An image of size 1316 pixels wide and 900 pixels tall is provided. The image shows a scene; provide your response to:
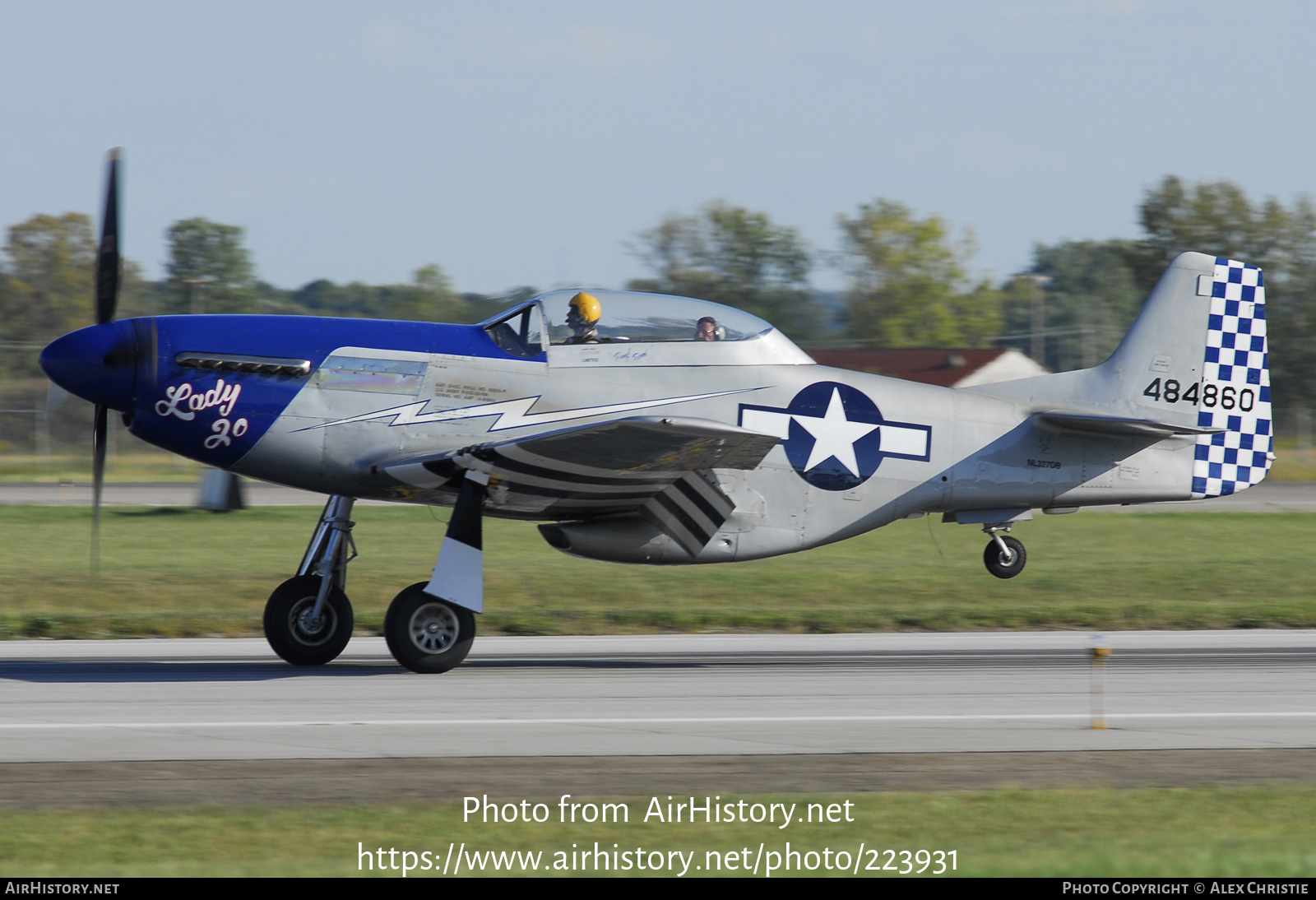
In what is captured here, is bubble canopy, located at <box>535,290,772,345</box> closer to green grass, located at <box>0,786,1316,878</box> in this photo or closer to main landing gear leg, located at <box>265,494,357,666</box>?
main landing gear leg, located at <box>265,494,357,666</box>

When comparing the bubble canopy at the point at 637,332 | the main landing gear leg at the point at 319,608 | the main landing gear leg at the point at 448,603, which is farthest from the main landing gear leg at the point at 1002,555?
the main landing gear leg at the point at 319,608

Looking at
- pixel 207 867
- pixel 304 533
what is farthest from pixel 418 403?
pixel 304 533

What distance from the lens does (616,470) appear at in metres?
10.7

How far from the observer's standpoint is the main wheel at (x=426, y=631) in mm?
10766

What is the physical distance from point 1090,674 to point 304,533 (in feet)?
51.0

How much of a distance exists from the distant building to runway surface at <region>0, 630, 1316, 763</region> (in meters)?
37.3

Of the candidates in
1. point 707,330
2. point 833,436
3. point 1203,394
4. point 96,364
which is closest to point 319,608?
point 96,364

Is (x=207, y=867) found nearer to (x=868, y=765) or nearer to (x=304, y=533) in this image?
(x=868, y=765)

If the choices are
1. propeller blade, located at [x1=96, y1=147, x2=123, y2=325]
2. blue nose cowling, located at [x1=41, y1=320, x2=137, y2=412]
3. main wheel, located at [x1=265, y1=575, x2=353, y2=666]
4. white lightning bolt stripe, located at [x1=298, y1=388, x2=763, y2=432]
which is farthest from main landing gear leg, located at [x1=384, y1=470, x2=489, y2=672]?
propeller blade, located at [x1=96, y1=147, x2=123, y2=325]

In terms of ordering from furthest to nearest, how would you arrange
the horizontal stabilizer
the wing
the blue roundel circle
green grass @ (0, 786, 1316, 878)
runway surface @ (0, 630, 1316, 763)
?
1. the horizontal stabilizer
2. the blue roundel circle
3. the wing
4. runway surface @ (0, 630, 1316, 763)
5. green grass @ (0, 786, 1316, 878)

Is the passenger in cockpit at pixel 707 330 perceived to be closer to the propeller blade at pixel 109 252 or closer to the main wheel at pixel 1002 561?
the main wheel at pixel 1002 561

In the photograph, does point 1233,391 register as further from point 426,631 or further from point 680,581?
point 426,631

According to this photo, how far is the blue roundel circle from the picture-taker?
11.7 metres

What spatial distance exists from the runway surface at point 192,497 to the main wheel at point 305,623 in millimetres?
16915
